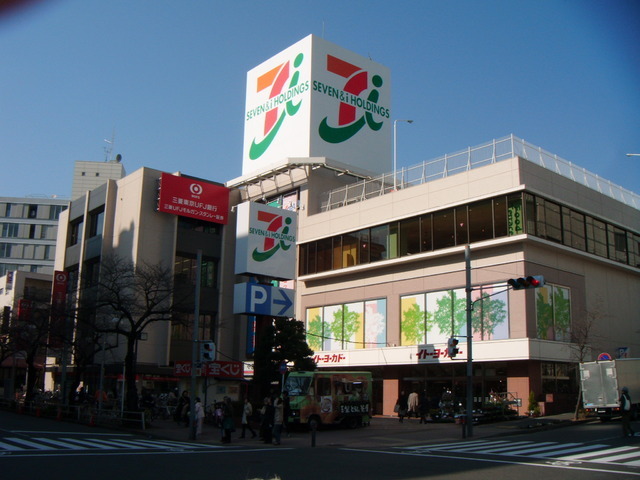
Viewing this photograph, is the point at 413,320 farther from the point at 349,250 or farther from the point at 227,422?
the point at 227,422

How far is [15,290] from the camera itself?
3000 inches

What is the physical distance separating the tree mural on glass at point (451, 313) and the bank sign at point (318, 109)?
20693 mm

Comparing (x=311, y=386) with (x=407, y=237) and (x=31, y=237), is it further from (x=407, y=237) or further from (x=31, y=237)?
(x=31, y=237)

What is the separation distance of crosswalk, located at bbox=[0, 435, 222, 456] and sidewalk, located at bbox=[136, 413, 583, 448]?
74.3 inches

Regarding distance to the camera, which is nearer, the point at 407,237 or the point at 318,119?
the point at 407,237

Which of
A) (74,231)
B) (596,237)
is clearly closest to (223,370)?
(596,237)

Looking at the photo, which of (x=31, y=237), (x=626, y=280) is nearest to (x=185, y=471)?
(x=626, y=280)

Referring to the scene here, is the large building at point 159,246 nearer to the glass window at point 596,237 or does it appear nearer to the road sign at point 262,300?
the road sign at point 262,300

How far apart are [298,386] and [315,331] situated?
20247 mm

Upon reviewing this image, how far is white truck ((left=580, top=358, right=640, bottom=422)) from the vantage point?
30719 mm

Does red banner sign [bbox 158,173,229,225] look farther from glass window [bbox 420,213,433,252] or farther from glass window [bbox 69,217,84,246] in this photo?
glass window [bbox 420,213,433,252]

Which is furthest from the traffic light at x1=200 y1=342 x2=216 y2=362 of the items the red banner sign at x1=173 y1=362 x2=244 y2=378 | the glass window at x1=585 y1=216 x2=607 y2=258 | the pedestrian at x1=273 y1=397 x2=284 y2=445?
the glass window at x1=585 y1=216 x2=607 y2=258

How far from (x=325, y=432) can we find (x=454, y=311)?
531 inches

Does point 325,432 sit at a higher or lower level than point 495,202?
lower
